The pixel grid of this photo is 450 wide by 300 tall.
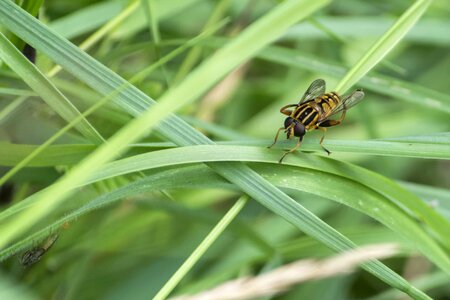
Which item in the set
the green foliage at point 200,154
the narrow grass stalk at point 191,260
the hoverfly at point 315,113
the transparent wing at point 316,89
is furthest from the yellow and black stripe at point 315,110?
the narrow grass stalk at point 191,260

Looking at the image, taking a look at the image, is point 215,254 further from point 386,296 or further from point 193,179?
point 193,179

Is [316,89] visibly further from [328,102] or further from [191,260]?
[191,260]

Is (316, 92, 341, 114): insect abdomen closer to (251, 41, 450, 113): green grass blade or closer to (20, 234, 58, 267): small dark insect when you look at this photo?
(251, 41, 450, 113): green grass blade

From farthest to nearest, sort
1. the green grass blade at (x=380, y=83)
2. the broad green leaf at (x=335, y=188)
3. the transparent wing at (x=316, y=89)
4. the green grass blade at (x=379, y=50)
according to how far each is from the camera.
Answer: the transparent wing at (x=316, y=89) → the green grass blade at (x=380, y=83) → the green grass blade at (x=379, y=50) → the broad green leaf at (x=335, y=188)

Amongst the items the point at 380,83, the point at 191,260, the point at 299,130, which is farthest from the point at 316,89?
the point at 191,260

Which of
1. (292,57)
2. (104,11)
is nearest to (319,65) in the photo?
(292,57)

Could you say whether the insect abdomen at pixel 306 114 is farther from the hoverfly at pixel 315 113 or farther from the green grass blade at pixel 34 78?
the green grass blade at pixel 34 78
